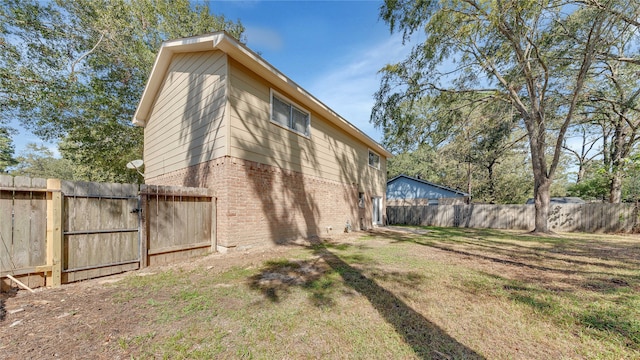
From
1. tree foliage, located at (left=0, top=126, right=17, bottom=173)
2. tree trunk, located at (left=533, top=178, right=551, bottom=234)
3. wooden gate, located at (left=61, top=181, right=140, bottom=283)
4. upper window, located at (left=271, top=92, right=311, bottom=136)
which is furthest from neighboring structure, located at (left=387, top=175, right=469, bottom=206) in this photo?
tree foliage, located at (left=0, top=126, right=17, bottom=173)

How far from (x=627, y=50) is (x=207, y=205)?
55.5 ft

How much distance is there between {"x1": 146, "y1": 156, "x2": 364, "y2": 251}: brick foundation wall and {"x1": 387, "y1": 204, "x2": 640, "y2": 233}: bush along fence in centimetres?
940

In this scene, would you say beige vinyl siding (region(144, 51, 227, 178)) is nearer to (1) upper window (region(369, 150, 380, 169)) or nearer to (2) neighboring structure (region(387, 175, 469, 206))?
(1) upper window (region(369, 150, 380, 169))

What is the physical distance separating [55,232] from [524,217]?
18302 millimetres

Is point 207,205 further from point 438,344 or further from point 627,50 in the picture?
point 627,50

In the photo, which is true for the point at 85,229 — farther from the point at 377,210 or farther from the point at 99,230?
the point at 377,210

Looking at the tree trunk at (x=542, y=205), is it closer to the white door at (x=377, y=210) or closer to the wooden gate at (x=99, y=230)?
the white door at (x=377, y=210)

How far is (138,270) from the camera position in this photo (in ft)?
15.0

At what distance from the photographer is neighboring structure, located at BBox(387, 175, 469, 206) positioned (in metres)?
20.9

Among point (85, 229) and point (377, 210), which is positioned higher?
point (85, 229)

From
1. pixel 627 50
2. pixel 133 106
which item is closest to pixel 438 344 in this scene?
pixel 627 50

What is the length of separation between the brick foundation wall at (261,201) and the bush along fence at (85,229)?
0.81 metres

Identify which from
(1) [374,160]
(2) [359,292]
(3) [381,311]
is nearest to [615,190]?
(1) [374,160]

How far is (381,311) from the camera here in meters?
2.95
